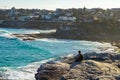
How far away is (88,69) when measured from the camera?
70.6 ft

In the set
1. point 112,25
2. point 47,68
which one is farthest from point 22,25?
point 47,68

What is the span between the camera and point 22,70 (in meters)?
36.8

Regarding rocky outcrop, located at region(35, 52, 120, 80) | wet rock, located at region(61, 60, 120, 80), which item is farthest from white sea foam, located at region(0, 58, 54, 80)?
wet rock, located at region(61, 60, 120, 80)

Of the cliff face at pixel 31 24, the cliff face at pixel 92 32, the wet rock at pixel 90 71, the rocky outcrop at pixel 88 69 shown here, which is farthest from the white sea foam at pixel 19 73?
the cliff face at pixel 31 24

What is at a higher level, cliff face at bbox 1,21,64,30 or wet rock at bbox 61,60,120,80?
wet rock at bbox 61,60,120,80

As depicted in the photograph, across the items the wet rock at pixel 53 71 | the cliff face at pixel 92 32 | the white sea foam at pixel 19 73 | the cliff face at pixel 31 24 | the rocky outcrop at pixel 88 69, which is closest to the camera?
the rocky outcrop at pixel 88 69

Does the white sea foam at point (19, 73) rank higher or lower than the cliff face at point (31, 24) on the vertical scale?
higher

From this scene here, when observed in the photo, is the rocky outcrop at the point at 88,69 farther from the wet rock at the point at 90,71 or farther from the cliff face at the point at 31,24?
the cliff face at the point at 31,24

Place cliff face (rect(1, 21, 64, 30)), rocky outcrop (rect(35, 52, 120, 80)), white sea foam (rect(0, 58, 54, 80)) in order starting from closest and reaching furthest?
rocky outcrop (rect(35, 52, 120, 80)), white sea foam (rect(0, 58, 54, 80)), cliff face (rect(1, 21, 64, 30))

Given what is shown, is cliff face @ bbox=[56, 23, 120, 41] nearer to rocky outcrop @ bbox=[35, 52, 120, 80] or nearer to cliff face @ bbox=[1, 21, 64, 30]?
cliff face @ bbox=[1, 21, 64, 30]

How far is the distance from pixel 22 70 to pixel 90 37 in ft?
177

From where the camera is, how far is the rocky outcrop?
2005 cm

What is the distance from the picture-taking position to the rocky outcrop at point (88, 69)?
20047mm

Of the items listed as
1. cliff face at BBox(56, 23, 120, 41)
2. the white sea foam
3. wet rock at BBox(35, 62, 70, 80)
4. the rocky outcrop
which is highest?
the rocky outcrop
